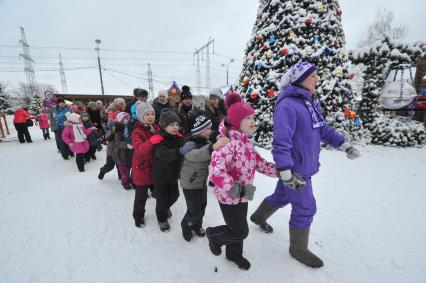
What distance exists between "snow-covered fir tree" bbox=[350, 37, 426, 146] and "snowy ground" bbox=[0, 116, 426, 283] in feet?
9.76

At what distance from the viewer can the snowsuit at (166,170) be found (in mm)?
2492

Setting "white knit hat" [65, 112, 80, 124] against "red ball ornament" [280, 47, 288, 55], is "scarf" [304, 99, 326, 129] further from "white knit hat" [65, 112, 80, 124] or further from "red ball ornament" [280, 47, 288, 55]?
"white knit hat" [65, 112, 80, 124]

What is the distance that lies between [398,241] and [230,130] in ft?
8.17

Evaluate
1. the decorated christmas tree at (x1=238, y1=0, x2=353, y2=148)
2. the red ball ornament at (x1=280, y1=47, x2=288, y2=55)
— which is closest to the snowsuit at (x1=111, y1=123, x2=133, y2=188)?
the decorated christmas tree at (x1=238, y1=0, x2=353, y2=148)

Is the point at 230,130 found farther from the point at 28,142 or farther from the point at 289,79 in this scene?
the point at 28,142

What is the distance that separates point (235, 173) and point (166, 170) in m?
1.02

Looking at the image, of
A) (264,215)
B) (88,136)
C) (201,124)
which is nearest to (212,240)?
(264,215)

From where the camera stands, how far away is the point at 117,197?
389 cm

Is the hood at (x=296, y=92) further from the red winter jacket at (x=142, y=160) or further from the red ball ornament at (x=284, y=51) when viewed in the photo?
the red ball ornament at (x=284, y=51)

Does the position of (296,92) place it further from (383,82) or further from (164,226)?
(383,82)

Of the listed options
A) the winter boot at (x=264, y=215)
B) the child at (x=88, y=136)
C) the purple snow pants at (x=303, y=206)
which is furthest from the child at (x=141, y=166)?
the child at (x=88, y=136)

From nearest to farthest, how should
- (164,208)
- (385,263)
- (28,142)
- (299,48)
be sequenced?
(385,263) < (164,208) < (299,48) < (28,142)

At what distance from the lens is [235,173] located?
78.5 inches

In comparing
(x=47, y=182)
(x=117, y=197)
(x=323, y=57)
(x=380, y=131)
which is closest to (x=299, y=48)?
(x=323, y=57)
